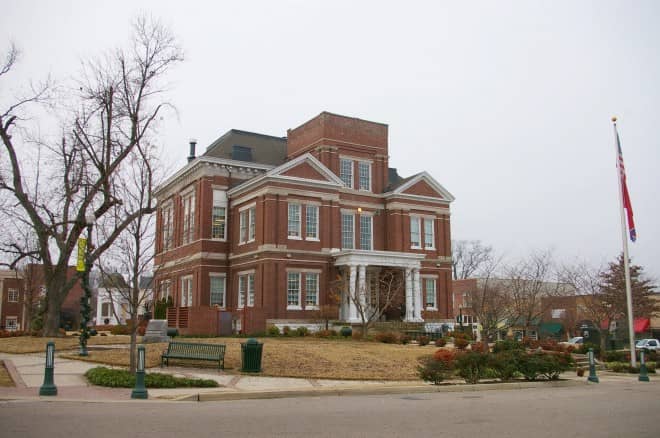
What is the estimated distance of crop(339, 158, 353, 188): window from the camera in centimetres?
4756

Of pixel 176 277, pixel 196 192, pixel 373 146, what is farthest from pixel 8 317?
pixel 373 146

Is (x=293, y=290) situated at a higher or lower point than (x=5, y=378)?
higher

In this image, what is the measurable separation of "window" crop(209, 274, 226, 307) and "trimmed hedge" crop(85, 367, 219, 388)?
28892 millimetres

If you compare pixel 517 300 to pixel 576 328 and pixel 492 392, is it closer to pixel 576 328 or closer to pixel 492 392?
pixel 492 392

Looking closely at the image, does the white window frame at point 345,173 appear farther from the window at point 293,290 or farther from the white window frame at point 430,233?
the window at point 293,290

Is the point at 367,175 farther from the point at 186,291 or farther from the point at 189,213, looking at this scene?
the point at 186,291

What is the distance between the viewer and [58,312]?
1411 inches

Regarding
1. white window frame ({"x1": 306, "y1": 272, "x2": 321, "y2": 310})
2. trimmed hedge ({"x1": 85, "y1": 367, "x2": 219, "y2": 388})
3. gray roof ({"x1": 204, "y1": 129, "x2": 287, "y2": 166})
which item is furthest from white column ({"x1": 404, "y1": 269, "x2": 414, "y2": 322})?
trimmed hedge ({"x1": 85, "y1": 367, "x2": 219, "y2": 388})

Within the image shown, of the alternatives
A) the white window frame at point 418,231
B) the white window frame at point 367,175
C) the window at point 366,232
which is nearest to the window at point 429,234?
the white window frame at point 418,231

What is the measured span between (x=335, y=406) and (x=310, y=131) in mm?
36275

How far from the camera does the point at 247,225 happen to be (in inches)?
1756

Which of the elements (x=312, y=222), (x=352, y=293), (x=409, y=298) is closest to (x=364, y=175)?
(x=312, y=222)

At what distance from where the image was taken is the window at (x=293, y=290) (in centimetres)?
4222

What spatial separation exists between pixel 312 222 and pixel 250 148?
972 cm
